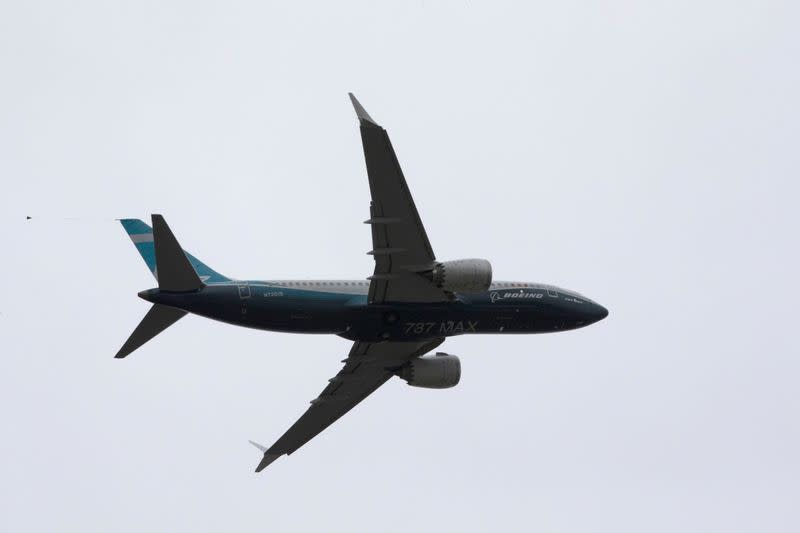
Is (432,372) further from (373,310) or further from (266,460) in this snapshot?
(266,460)

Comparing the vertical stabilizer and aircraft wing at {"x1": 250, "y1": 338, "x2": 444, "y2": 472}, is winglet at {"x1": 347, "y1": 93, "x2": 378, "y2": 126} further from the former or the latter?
aircraft wing at {"x1": 250, "y1": 338, "x2": 444, "y2": 472}

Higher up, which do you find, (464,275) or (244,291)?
(464,275)

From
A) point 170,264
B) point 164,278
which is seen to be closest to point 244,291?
point 164,278

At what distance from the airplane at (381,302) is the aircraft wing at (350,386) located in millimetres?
55

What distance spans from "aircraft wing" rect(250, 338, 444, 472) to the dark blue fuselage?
7.16ft

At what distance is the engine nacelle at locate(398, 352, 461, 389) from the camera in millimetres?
64750

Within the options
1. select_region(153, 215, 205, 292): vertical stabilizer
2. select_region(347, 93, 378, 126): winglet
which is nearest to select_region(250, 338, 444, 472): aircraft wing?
select_region(153, 215, 205, 292): vertical stabilizer

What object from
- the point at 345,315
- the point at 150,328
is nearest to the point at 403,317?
the point at 345,315

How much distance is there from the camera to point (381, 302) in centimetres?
5900

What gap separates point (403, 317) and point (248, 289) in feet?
21.9

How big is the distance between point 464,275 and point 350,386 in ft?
38.0

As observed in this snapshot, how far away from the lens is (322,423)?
6794cm

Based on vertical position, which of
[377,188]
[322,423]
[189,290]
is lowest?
[322,423]

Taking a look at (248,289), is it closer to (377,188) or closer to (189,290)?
(189,290)
